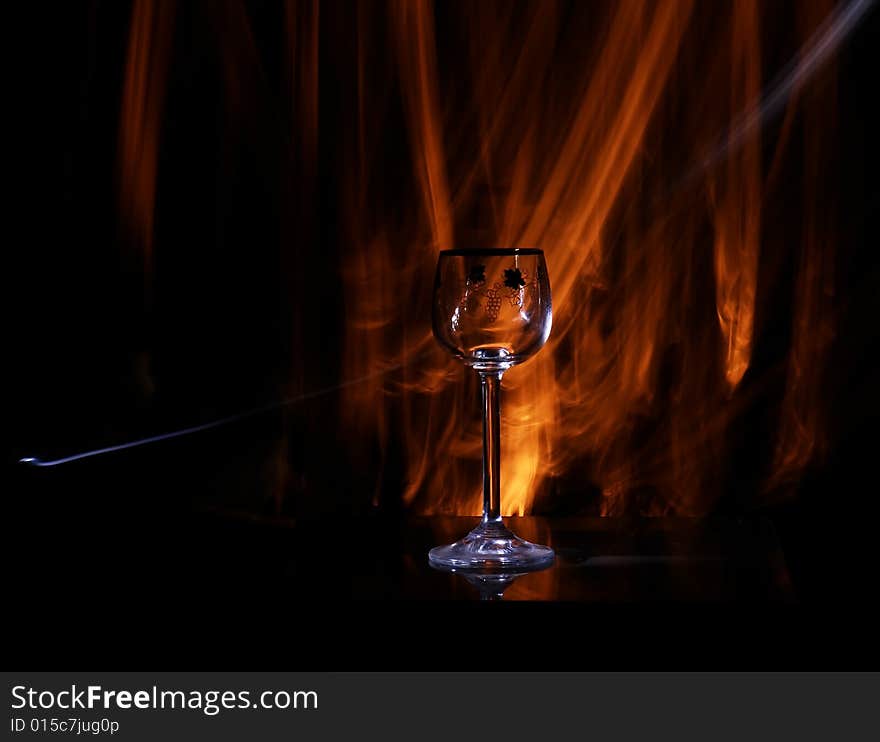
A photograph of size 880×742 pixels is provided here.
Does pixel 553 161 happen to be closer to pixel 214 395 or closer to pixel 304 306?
pixel 304 306

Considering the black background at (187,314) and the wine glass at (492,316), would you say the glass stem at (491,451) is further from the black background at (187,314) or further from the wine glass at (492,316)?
the black background at (187,314)

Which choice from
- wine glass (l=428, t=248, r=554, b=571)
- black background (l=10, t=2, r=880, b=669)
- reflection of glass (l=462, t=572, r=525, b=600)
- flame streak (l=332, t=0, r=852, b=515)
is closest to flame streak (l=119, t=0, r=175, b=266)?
black background (l=10, t=2, r=880, b=669)

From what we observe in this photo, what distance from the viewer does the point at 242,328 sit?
157 cm

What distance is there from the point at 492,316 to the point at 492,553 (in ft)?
0.82

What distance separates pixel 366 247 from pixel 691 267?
41 cm

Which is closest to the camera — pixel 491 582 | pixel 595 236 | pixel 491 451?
pixel 491 582

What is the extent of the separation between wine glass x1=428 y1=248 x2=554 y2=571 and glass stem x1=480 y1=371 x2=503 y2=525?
3cm

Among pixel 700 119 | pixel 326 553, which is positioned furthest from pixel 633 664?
pixel 700 119

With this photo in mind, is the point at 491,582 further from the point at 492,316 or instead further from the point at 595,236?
the point at 595,236

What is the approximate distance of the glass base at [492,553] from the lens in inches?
49.4

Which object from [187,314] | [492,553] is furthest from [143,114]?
[492,553]

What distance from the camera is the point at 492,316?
1.24m

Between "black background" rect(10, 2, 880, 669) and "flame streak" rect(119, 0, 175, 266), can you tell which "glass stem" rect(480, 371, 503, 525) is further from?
"flame streak" rect(119, 0, 175, 266)

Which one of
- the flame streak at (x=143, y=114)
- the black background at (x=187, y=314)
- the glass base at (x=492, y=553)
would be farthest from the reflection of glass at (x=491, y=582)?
the flame streak at (x=143, y=114)
